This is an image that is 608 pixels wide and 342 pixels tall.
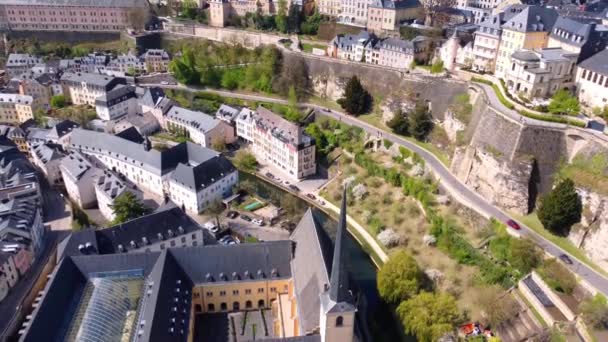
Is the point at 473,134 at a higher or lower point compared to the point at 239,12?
lower

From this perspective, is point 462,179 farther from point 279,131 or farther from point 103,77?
point 103,77

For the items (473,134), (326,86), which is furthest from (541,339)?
(326,86)

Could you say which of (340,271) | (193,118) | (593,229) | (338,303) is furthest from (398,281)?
(193,118)

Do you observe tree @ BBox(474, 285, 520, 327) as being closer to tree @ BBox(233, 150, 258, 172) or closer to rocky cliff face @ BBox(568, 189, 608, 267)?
rocky cliff face @ BBox(568, 189, 608, 267)

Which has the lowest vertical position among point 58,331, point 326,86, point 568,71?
point 58,331

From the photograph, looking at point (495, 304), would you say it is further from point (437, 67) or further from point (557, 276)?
point (437, 67)

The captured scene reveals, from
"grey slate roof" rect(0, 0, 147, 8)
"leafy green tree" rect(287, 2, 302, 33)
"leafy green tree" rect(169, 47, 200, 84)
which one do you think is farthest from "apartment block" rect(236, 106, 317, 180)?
"grey slate roof" rect(0, 0, 147, 8)
